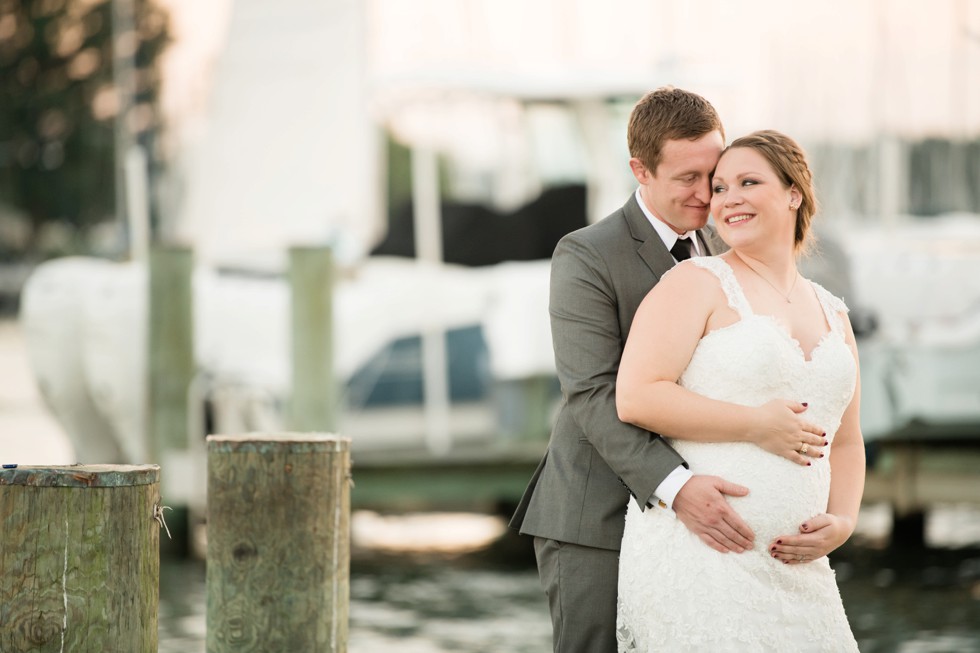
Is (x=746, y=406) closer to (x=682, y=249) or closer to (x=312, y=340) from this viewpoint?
(x=682, y=249)

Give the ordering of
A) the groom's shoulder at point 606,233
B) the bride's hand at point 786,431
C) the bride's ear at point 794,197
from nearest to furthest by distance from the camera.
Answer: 1. the bride's hand at point 786,431
2. the bride's ear at point 794,197
3. the groom's shoulder at point 606,233

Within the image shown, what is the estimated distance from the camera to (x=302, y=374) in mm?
10594

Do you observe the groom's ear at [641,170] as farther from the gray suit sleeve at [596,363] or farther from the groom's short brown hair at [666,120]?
the gray suit sleeve at [596,363]

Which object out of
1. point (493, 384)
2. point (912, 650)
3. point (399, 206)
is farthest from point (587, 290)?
point (399, 206)

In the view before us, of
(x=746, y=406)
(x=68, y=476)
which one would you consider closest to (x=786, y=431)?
(x=746, y=406)

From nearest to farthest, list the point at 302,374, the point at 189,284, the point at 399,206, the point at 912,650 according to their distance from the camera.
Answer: the point at 912,650 → the point at 302,374 → the point at 189,284 → the point at 399,206

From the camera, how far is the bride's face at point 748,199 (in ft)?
13.0

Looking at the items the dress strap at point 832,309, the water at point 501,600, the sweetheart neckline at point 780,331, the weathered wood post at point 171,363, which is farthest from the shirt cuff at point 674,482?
the weathered wood post at point 171,363

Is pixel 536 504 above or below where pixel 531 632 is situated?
above

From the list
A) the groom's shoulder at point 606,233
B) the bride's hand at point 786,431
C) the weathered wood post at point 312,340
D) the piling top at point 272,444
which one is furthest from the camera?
the weathered wood post at point 312,340

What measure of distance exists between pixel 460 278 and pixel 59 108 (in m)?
51.8

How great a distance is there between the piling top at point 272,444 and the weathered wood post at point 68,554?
691mm

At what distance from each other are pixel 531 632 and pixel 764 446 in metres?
6.42

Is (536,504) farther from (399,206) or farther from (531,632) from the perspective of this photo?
(399,206)
